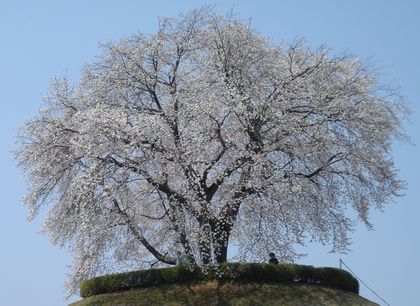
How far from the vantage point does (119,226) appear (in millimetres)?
34219

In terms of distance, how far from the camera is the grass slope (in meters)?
29.5

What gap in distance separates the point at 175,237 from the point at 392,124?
11928 millimetres

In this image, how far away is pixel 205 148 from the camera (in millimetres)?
32875

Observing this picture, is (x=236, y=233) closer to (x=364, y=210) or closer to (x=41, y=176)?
(x=364, y=210)

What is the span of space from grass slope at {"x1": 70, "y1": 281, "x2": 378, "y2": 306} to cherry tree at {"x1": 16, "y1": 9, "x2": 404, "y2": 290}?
1931 millimetres

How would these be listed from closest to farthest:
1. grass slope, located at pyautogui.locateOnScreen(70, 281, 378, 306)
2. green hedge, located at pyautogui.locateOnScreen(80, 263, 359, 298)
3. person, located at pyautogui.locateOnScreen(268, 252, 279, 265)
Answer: grass slope, located at pyautogui.locateOnScreen(70, 281, 378, 306) → green hedge, located at pyautogui.locateOnScreen(80, 263, 359, 298) → person, located at pyautogui.locateOnScreen(268, 252, 279, 265)

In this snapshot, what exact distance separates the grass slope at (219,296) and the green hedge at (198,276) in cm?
31

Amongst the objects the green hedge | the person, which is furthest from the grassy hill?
the person

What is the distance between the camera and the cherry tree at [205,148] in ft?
107

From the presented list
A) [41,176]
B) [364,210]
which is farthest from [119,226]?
[364,210]

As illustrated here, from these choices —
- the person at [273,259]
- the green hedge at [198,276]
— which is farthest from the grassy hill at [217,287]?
the person at [273,259]

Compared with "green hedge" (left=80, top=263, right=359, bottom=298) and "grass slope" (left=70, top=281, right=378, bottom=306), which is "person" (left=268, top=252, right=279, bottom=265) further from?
"grass slope" (left=70, top=281, right=378, bottom=306)

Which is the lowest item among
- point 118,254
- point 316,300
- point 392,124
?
point 316,300

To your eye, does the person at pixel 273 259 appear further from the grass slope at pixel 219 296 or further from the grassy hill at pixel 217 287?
the grass slope at pixel 219 296
